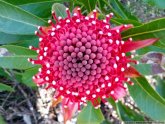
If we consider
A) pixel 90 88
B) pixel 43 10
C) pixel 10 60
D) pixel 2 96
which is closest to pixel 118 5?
pixel 43 10

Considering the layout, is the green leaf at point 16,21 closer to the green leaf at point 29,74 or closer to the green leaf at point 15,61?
the green leaf at point 15,61

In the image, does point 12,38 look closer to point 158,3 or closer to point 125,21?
point 125,21

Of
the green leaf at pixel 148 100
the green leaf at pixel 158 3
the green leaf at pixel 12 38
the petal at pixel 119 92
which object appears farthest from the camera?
the green leaf at pixel 12 38

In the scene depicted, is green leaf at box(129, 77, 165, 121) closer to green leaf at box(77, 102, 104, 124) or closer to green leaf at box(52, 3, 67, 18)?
green leaf at box(77, 102, 104, 124)

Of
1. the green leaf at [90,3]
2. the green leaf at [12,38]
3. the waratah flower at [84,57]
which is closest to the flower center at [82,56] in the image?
the waratah flower at [84,57]

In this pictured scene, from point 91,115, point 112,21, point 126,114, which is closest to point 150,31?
point 112,21
